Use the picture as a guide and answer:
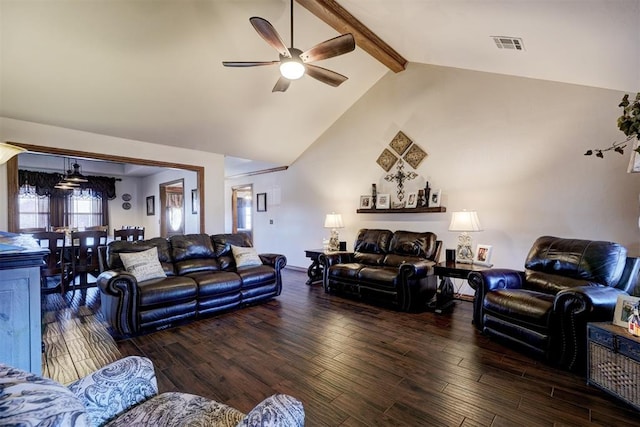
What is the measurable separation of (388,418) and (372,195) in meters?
3.78

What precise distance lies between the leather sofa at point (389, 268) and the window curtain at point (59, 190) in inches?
300

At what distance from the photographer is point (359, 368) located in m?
2.30

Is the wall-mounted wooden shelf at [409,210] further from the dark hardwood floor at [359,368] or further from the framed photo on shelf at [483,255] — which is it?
the dark hardwood floor at [359,368]

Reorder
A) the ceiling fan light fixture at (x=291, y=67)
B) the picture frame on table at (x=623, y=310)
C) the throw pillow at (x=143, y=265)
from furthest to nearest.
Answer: the throw pillow at (x=143, y=265), the ceiling fan light fixture at (x=291, y=67), the picture frame on table at (x=623, y=310)

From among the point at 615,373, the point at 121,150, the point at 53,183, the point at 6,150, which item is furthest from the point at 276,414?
the point at 53,183

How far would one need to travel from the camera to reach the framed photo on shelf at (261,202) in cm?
732

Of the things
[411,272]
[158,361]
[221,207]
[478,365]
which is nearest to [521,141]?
[411,272]

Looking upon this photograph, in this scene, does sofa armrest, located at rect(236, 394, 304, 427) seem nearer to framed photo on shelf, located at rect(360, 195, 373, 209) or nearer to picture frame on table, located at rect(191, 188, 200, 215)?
framed photo on shelf, located at rect(360, 195, 373, 209)

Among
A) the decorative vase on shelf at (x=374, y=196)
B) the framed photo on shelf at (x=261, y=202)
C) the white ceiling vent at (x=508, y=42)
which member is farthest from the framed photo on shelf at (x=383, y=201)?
the framed photo on shelf at (x=261, y=202)

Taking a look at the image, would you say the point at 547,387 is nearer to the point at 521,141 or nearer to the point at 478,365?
the point at 478,365

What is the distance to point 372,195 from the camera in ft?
16.8

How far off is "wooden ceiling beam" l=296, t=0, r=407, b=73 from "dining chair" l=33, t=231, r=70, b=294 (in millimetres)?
4841

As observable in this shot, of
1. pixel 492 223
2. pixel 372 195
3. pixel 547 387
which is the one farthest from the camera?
pixel 372 195

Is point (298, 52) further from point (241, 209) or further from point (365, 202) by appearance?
point (241, 209)
